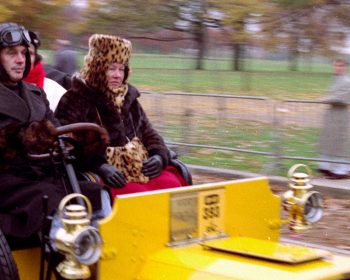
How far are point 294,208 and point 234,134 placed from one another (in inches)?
266

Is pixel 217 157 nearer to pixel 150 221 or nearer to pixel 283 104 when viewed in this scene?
pixel 283 104

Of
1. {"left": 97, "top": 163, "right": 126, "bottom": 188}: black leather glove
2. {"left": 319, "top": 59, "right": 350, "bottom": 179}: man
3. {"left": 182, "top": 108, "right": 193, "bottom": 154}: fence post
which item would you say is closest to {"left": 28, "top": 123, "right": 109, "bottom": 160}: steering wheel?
{"left": 97, "top": 163, "right": 126, "bottom": 188}: black leather glove

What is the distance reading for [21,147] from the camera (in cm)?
422

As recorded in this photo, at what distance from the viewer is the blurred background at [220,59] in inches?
436

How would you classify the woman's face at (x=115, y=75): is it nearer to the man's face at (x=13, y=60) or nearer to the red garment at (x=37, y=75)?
the red garment at (x=37, y=75)

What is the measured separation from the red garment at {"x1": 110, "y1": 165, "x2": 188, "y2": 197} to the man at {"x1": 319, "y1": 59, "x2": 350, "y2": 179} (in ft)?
18.1

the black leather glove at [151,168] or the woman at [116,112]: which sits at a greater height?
the woman at [116,112]

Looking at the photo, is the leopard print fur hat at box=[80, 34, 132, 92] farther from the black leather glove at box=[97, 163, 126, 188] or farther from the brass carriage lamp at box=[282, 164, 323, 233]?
the brass carriage lamp at box=[282, 164, 323, 233]

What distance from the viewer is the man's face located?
14.4 ft

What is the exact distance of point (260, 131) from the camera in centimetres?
1111

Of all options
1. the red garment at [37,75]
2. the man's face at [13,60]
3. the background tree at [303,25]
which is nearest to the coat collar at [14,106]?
the man's face at [13,60]

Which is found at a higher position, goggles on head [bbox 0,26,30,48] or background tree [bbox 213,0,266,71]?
goggles on head [bbox 0,26,30,48]

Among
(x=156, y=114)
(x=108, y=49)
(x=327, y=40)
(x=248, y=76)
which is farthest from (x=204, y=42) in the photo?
(x=108, y=49)

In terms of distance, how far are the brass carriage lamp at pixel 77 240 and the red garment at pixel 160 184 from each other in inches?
45.6
